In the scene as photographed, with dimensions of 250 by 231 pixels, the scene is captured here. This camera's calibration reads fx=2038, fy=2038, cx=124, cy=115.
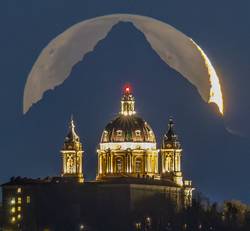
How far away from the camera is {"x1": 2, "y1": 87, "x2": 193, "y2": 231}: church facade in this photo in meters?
158

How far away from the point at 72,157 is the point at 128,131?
5838 millimetres

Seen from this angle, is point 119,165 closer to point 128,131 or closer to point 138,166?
point 138,166

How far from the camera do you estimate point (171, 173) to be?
6462 inches

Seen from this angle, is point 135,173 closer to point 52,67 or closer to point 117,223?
point 117,223

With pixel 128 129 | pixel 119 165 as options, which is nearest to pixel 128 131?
pixel 128 129

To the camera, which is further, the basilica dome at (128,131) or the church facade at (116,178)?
the basilica dome at (128,131)

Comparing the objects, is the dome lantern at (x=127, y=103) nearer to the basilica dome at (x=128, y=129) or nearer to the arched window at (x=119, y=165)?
the basilica dome at (x=128, y=129)

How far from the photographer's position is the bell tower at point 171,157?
535 feet

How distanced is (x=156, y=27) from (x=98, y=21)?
1.97 meters

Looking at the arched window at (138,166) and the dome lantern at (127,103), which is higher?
the dome lantern at (127,103)

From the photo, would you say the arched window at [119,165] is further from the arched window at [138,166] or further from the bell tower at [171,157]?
the bell tower at [171,157]

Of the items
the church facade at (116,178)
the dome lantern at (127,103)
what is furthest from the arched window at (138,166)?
the dome lantern at (127,103)

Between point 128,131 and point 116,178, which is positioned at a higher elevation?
point 128,131

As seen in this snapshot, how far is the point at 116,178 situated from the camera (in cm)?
15988
